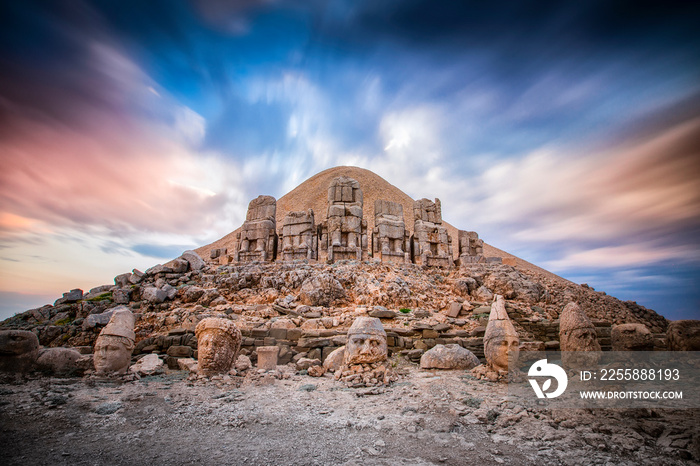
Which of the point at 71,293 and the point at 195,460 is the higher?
the point at 71,293

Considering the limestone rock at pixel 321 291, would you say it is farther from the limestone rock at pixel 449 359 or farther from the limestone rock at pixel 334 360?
the limestone rock at pixel 449 359

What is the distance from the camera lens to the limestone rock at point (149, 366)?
7.75 metres

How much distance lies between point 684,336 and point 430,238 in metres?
10.1

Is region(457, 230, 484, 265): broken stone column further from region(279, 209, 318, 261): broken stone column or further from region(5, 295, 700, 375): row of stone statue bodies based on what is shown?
region(5, 295, 700, 375): row of stone statue bodies

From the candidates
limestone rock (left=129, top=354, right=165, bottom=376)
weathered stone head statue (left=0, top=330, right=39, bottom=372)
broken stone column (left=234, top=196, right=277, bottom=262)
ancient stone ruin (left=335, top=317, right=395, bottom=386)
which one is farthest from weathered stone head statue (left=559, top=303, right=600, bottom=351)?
broken stone column (left=234, top=196, right=277, bottom=262)

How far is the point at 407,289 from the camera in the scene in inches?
462

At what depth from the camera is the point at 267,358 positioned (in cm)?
784

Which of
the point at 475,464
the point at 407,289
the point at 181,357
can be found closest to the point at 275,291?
the point at 181,357

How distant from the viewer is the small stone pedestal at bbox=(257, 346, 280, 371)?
7812mm

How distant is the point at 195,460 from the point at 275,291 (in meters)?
8.61

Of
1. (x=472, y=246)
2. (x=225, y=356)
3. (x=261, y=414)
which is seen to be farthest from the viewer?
(x=472, y=246)

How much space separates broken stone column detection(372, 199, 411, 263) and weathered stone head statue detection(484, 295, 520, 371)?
7.70 meters

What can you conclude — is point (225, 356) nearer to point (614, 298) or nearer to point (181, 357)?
point (181, 357)

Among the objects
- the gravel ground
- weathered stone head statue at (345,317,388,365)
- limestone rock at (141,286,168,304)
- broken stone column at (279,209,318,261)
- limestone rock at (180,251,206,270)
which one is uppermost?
broken stone column at (279,209,318,261)
